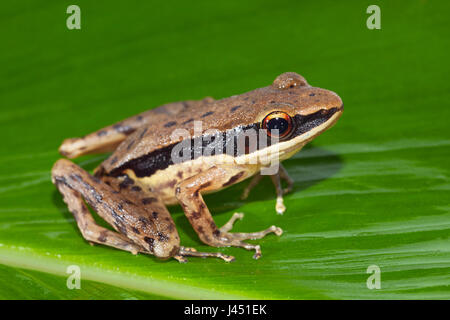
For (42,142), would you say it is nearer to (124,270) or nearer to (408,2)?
(124,270)

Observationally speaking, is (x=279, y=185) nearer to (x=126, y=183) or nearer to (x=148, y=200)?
(x=148, y=200)

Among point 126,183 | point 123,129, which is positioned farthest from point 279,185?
point 123,129

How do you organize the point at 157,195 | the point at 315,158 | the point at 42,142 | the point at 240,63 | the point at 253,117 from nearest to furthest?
the point at 253,117
the point at 157,195
the point at 315,158
the point at 42,142
the point at 240,63

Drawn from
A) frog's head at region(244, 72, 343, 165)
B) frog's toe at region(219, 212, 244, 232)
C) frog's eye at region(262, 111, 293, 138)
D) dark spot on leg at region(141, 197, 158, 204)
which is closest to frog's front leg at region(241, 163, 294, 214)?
frog's toe at region(219, 212, 244, 232)

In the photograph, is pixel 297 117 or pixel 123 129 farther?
pixel 123 129

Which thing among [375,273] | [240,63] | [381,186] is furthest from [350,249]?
[240,63]

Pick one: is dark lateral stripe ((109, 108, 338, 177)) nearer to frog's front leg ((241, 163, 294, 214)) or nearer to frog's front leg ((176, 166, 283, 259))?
frog's front leg ((176, 166, 283, 259))

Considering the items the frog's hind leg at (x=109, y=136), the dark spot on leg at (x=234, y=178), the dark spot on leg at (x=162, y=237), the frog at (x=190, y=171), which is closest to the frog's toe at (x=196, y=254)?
the frog at (x=190, y=171)
